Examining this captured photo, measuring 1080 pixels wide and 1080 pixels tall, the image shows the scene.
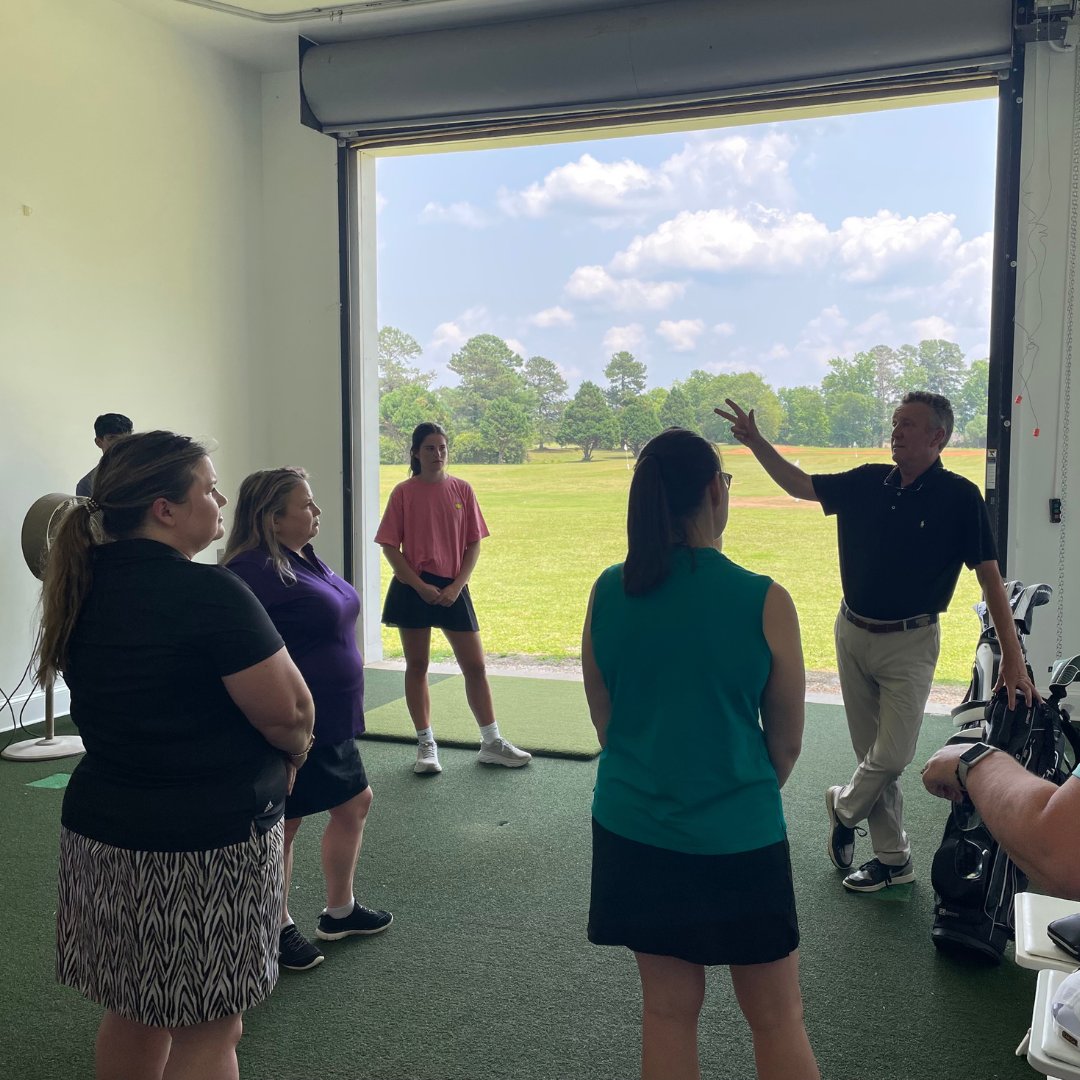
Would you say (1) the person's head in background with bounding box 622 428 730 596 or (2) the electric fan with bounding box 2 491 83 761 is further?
(2) the electric fan with bounding box 2 491 83 761

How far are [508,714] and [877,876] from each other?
8.62 feet

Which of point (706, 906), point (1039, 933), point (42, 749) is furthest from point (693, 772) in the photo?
point (42, 749)

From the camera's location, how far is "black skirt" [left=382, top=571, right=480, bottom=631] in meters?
4.48

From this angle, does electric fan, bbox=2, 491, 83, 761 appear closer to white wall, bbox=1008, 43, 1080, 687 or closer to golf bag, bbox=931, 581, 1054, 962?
golf bag, bbox=931, 581, 1054, 962

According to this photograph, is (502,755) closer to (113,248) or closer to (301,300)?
(113,248)

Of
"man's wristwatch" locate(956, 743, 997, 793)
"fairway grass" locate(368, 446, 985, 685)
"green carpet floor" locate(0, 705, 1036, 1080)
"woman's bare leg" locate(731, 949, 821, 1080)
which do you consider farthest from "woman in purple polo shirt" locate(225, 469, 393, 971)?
"fairway grass" locate(368, 446, 985, 685)

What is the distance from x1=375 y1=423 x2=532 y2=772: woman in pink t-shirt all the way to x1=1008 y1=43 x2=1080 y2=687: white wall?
2.92 meters

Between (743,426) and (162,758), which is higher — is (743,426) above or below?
above

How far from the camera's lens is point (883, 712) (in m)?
3.26

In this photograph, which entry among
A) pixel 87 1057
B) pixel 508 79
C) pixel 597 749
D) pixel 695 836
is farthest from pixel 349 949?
pixel 508 79

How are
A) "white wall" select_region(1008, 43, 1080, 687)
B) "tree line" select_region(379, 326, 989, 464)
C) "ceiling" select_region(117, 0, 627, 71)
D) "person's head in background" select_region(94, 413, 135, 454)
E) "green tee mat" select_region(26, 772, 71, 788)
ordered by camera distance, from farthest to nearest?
"tree line" select_region(379, 326, 989, 464)
"ceiling" select_region(117, 0, 627, 71)
"white wall" select_region(1008, 43, 1080, 687)
"person's head in background" select_region(94, 413, 135, 454)
"green tee mat" select_region(26, 772, 71, 788)

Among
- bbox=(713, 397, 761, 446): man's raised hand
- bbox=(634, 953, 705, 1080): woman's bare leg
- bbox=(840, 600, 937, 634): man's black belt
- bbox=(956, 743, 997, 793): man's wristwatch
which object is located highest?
bbox=(713, 397, 761, 446): man's raised hand

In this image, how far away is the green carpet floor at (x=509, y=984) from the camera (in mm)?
2357

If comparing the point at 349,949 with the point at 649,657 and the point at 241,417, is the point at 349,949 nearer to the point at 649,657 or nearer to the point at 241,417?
the point at 649,657
